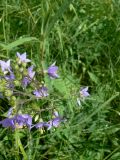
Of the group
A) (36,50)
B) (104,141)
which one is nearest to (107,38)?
(36,50)

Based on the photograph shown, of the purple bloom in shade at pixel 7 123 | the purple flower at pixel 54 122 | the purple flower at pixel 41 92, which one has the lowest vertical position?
the purple flower at pixel 54 122

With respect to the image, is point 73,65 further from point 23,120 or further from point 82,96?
point 23,120

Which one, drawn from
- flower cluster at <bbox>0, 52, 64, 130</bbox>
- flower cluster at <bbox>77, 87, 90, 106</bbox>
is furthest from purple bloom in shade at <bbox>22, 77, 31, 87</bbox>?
flower cluster at <bbox>77, 87, 90, 106</bbox>

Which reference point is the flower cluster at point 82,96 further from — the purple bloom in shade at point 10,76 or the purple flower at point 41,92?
the purple bloom in shade at point 10,76

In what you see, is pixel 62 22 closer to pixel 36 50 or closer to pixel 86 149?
pixel 36 50

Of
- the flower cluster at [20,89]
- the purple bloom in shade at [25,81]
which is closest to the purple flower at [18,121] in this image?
the flower cluster at [20,89]

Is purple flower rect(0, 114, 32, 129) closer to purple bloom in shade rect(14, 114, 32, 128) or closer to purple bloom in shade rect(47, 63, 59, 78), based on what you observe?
purple bloom in shade rect(14, 114, 32, 128)
